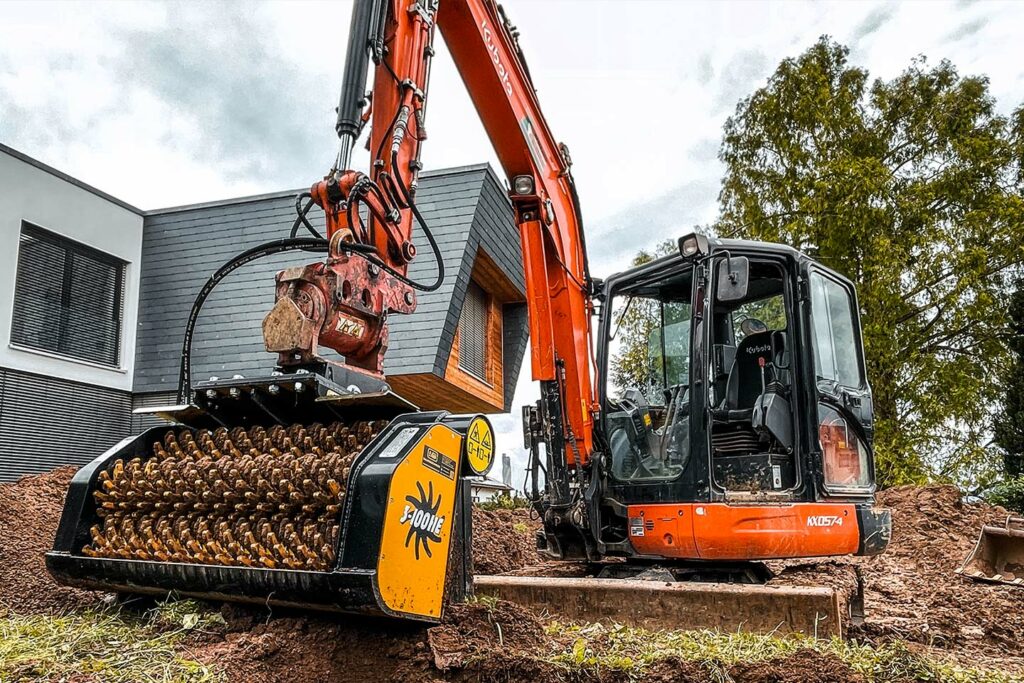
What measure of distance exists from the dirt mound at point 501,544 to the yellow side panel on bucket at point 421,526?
3.66m

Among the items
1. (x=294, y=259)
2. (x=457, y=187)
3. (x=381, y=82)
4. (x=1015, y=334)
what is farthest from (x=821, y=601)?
(x=1015, y=334)

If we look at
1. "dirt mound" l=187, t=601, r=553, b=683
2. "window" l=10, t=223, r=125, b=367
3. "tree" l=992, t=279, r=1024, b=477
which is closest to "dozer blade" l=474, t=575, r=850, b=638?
"dirt mound" l=187, t=601, r=553, b=683

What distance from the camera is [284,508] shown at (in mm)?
3223

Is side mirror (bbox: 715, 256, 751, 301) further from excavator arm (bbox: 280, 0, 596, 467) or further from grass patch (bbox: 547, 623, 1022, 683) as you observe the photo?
grass patch (bbox: 547, 623, 1022, 683)

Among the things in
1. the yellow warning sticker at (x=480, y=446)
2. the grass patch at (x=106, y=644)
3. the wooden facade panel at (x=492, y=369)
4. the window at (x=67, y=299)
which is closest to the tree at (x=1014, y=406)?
the wooden facade panel at (x=492, y=369)

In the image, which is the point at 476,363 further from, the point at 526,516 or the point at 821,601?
the point at 821,601

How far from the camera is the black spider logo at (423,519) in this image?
3027 millimetres

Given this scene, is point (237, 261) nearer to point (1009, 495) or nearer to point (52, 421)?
point (52, 421)

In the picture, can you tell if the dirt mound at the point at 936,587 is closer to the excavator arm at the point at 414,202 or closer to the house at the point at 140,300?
the excavator arm at the point at 414,202

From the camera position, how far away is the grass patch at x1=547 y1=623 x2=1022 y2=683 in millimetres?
3398

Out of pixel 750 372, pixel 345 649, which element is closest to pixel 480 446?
pixel 345 649

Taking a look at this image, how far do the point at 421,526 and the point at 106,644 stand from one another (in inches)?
49.5

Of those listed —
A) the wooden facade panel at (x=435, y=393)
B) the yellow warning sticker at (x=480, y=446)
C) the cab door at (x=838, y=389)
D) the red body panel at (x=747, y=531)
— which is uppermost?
the wooden facade panel at (x=435, y=393)

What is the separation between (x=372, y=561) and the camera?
2.87 m
